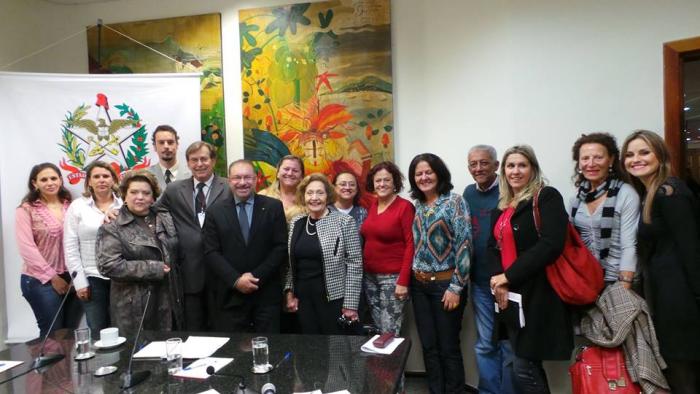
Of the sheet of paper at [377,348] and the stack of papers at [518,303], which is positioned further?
the stack of papers at [518,303]

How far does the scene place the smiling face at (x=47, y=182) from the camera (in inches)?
124

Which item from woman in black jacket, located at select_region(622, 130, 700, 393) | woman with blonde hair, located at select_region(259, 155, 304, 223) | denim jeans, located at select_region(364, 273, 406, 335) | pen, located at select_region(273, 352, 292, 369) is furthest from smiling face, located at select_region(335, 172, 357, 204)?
woman in black jacket, located at select_region(622, 130, 700, 393)

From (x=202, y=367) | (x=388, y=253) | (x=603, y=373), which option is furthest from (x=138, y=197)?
(x=603, y=373)

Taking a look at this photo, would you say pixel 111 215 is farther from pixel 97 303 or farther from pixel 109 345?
pixel 109 345

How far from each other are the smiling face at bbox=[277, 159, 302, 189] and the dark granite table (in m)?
1.25

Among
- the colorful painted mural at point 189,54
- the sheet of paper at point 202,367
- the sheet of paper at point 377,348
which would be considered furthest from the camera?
the colorful painted mural at point 189,54

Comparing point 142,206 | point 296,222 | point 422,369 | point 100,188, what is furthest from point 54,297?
point 422,369

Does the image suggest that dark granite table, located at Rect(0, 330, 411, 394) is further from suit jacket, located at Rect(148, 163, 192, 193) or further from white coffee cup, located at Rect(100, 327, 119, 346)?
suit jacket, located at Rect(148, 163, 192, 193)

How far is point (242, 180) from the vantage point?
2.64 metres

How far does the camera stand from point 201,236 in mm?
2705

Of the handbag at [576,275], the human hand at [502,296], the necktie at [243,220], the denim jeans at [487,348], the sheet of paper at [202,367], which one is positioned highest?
the necktie at [243,220]

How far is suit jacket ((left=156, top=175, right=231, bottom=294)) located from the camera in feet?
8.84

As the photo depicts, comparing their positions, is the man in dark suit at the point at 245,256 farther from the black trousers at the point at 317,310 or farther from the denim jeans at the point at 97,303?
the denim jeans at the point at 97,303

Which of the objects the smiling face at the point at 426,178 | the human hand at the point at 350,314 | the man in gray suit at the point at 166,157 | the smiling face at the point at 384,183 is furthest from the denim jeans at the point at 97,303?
the smiling face at the point at 426,178
